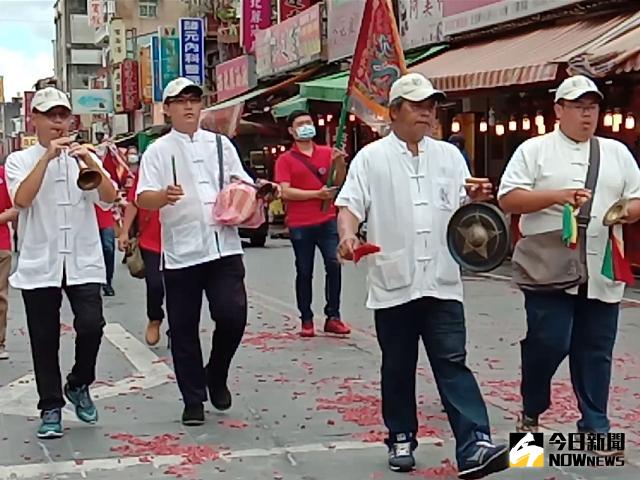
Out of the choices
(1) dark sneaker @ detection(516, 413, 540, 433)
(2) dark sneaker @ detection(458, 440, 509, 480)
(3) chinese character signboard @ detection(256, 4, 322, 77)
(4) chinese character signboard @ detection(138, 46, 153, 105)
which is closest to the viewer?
(2) dark sneaker @ detection(458, 440, 509, 480)

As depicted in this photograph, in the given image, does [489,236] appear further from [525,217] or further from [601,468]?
[601,468]

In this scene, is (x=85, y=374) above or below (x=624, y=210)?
below

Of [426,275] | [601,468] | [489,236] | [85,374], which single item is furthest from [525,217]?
[85,374]

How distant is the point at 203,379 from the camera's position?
19.6 feet

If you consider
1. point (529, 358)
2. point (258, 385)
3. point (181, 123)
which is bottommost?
point (258, 385)

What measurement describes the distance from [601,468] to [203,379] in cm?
222

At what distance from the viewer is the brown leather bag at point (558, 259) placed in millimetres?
4844

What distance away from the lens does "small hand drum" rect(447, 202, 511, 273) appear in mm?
4770

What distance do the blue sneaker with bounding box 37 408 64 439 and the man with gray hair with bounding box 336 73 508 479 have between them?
1.91 m

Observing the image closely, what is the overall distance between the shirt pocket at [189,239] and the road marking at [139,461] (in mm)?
1103

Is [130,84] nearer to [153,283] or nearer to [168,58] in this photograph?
[168,58]

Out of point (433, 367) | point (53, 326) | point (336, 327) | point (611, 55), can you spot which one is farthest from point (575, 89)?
point (611, 55)

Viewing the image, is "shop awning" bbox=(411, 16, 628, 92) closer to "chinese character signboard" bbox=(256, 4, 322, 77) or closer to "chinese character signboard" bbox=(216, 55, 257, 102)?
"chinese character signboard" bbox=(256, 4, 322, 77)

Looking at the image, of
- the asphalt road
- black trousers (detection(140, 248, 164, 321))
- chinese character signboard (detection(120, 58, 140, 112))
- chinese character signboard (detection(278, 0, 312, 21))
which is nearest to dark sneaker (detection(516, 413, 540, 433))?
the asphalt road
